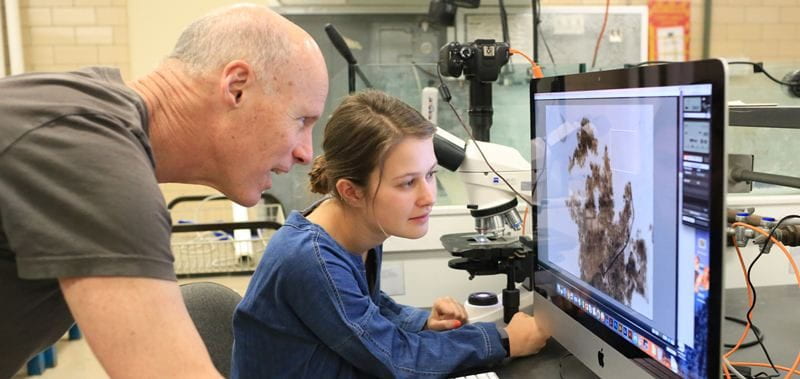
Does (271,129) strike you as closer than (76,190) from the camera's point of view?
No

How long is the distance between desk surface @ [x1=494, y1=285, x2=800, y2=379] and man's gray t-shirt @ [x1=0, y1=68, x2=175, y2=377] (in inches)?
28.4

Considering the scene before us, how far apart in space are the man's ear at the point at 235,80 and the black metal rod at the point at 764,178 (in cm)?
76

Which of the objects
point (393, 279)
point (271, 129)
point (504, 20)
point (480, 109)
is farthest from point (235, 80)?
point (504, 20)

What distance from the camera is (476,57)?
1484mm

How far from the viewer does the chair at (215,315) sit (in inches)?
A: 47.1

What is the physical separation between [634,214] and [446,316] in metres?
0.56

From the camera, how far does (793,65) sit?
5.95ft

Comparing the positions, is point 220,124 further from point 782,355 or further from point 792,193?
point 792,193

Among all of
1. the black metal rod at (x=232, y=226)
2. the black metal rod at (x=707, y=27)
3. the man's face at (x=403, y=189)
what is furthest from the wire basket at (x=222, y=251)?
the black metal rod at (x=707, y=27)

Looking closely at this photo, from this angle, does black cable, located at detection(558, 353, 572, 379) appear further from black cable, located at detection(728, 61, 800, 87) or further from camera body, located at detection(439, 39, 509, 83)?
black cable, located at detection(728, 61, 800, 87)

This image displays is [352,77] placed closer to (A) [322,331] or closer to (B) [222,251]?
(B) [222,251]

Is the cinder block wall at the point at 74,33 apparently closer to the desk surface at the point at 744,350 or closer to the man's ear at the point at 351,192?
the man's ear at the point at 351,192

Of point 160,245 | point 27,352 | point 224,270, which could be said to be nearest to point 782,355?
point 160,245

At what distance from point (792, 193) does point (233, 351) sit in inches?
57.2
